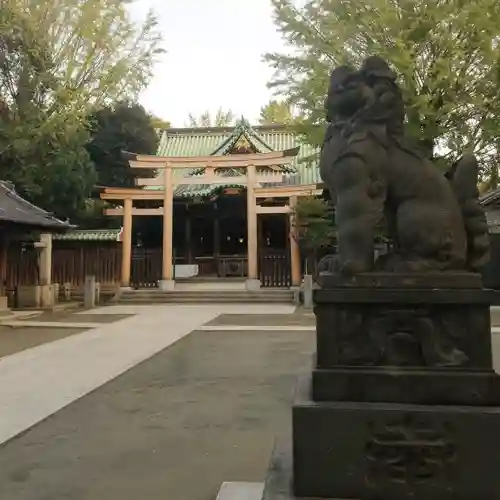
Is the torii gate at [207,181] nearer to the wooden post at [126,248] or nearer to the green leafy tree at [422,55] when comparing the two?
the wooden post at [126,248]

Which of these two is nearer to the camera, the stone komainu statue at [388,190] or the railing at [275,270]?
the stone komainu statue at [388,190]

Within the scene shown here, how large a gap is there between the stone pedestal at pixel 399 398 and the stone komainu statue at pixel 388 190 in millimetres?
165

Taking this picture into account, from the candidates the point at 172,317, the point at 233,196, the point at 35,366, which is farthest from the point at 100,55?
the point at 35,366

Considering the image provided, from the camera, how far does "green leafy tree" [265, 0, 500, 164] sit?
11.4 meters

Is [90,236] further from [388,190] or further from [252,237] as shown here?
[388,190]

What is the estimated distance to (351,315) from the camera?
2.45m

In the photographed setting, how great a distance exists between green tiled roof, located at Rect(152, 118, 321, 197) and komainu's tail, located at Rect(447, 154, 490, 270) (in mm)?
18773

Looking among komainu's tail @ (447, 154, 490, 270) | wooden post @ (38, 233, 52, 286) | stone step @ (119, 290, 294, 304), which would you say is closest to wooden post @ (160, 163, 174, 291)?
stone step @ (119, 290, 294, 304)

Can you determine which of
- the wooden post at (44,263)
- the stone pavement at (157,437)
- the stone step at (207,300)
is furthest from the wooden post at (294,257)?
the stone pavement at (157,437)

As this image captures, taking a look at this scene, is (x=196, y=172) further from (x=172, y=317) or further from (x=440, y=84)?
(x=440, y=84)

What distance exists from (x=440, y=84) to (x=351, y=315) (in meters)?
10.7

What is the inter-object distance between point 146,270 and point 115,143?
10124 mm

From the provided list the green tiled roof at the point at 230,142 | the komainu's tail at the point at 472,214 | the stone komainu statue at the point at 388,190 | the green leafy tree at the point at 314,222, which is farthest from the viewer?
the green tiled roof at the point at 230,142

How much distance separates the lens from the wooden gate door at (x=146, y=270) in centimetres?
1895
